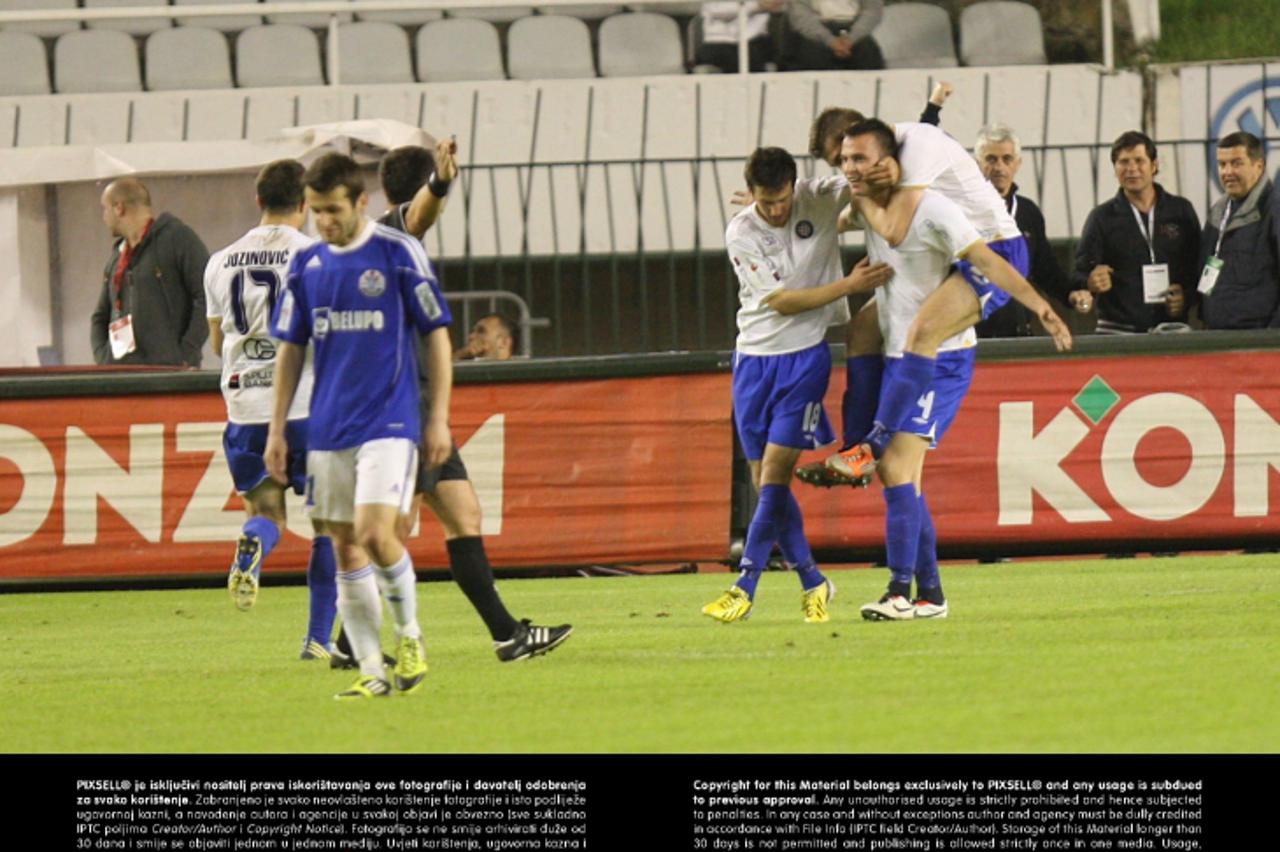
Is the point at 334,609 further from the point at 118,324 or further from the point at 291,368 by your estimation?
the point at 118,324

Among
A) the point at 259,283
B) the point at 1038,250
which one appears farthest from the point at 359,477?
the point at 1038,250

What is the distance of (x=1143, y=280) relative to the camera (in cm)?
1234

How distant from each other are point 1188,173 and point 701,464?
21.6 ft

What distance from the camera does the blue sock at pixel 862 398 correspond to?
9320 mm

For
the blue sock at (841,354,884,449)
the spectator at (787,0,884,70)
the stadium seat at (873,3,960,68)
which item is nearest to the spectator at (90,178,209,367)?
the blue sock at (841,354,884,449)

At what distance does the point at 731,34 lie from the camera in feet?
59.0

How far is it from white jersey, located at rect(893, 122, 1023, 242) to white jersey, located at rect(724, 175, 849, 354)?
296mm

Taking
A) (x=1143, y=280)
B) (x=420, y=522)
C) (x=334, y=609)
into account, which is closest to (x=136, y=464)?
(x=420, y=522)

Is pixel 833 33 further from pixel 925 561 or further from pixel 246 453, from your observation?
pixel 246 453

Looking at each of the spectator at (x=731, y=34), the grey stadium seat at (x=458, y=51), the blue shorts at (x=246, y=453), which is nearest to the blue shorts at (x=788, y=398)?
the blue shorts at (x=246, y=453)

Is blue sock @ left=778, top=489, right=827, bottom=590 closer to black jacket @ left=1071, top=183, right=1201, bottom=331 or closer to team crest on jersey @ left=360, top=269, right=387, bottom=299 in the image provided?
team crest on jersey @ left=360, top=269, right=387, bottom=299

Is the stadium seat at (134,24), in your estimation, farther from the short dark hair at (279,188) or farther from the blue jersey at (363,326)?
the blue jersey at (363,326)

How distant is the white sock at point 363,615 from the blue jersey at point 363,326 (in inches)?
19.2

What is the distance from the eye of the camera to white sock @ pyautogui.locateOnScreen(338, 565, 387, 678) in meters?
7.21
